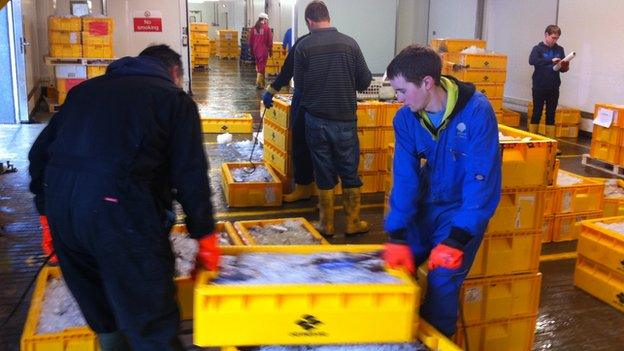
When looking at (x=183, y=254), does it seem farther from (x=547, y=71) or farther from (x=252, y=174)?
(x=547, y=71)

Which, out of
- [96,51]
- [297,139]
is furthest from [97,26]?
[297,139]

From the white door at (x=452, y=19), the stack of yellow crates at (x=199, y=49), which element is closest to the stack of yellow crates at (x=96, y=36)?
the white door at (x=452, y=19)

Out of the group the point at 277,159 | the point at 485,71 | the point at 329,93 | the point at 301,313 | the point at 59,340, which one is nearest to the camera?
the point at 301,313

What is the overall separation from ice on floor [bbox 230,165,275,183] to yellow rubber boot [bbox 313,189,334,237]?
49.7 inches

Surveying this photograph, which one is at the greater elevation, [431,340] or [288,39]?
[288,39]

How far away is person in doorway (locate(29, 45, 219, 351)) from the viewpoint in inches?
106

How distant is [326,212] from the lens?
6.45m

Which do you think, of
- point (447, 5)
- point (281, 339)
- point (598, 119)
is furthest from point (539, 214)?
point (447, 5)

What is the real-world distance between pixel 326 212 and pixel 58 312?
3068 millimetres

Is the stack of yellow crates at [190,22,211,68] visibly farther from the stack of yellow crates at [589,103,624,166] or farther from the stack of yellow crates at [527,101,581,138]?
the stack of yellow crates at [589,103,624,166]

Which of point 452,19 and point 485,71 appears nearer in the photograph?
point 485,71

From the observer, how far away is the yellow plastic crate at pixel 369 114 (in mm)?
7590

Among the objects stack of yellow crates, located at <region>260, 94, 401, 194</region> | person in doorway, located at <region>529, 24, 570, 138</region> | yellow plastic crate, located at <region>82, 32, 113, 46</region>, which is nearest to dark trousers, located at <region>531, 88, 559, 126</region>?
person in doorway, located at <region>529, 24, 570, 138</region>

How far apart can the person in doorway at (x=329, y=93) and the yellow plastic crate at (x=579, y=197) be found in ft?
6.69
